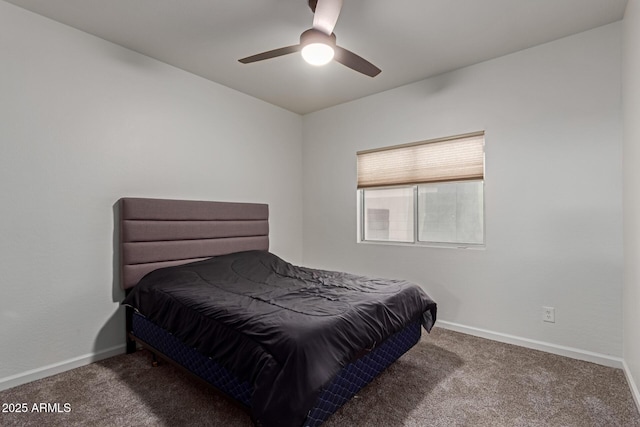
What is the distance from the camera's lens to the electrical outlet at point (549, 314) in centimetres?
272

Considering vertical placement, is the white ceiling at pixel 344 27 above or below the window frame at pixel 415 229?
above

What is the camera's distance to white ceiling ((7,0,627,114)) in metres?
2.26

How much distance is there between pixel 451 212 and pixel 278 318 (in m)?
2.35

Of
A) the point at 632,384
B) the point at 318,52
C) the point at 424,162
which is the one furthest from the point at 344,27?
the point at 632,384

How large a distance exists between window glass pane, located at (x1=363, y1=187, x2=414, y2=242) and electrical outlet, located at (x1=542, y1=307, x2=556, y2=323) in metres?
1.37

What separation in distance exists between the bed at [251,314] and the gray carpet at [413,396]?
172mm

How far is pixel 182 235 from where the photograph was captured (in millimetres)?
3055

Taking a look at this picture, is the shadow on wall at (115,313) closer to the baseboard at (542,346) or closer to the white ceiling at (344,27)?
the white ceiling at (344,27)

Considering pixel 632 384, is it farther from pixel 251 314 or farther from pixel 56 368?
pixel 56 368

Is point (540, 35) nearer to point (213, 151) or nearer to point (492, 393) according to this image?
point (492, 393)

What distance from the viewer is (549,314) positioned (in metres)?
2.73

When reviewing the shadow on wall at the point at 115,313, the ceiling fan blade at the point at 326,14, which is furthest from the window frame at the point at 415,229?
the shadow on wall at the point at 115,313

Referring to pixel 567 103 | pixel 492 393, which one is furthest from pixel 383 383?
pixel 567 103

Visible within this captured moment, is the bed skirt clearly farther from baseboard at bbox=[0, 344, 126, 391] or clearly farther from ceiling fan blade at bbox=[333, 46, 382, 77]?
Answer: ceiling fan blade at bbox=[333, 46, 382, 77]
